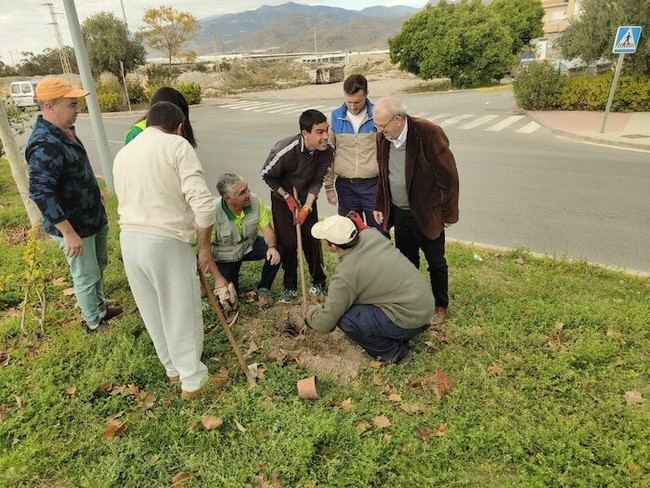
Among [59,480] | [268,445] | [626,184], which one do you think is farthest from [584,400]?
[626,184]

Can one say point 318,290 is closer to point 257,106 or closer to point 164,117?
point 164,117

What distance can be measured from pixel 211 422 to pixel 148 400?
543mm

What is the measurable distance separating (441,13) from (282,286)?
25623 millimetres

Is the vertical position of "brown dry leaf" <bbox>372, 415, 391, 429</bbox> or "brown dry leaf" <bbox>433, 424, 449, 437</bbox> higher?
"brown dry leaf" <bbox>372, 415, 391, 429</bbox>

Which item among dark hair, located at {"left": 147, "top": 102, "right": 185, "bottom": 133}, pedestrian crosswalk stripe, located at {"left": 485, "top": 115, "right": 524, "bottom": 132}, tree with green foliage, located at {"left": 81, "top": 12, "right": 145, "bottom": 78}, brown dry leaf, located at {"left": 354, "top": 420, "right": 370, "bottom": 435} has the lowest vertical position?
Answer: pedestrian crosswalk stripe, located at {"left": 485, "top": 115, "right": 524, "bottom": 132}

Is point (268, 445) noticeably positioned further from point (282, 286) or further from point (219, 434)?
point (282, 286)

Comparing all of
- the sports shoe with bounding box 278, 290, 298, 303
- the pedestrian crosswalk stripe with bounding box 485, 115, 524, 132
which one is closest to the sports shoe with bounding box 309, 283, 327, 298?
the sports shoe with bounding box 278, 290, 298, 303

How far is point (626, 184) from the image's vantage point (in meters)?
7.51

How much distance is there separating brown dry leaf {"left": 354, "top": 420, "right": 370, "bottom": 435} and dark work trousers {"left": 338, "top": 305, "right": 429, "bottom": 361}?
61cm

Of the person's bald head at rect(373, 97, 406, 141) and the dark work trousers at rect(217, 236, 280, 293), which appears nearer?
the person's bald head at rect(373, 97, 406, 141)

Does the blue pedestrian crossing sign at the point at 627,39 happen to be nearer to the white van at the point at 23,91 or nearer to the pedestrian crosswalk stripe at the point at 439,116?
the pedestrian crosswalk stripe at the point at 439,116

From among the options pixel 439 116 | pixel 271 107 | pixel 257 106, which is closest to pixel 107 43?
pixel 257 106

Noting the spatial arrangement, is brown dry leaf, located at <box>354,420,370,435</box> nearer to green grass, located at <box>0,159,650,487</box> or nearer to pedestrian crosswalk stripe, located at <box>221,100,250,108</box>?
green grass, located at <box>0,159,650,487</box>

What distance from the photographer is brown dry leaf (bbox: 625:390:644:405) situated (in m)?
2.88
